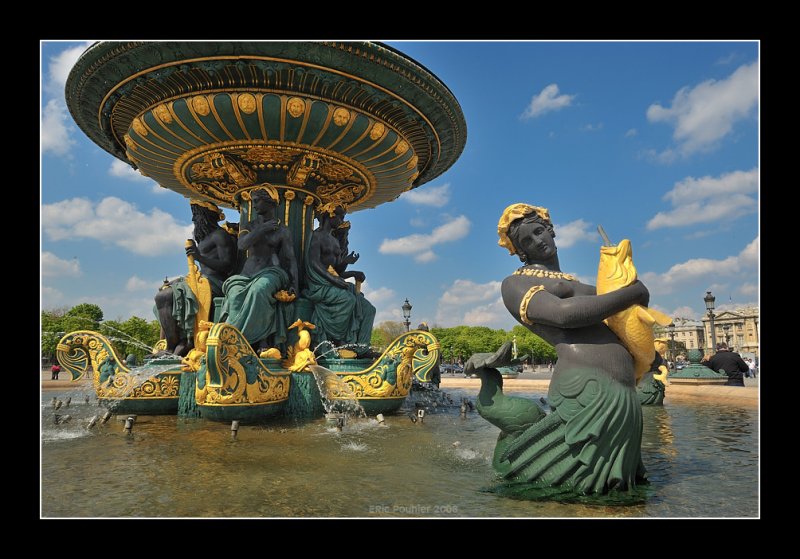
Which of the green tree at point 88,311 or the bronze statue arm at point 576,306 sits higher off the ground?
the bronze statue arm at point 576,306

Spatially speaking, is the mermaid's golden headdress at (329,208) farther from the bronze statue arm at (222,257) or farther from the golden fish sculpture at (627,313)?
the golden fish sculpture at (627,313)

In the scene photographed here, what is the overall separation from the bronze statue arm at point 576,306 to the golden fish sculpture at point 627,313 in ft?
0.23

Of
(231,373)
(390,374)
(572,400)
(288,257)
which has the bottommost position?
(390,374)

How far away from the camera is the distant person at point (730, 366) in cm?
1112

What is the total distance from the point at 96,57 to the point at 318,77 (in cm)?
305

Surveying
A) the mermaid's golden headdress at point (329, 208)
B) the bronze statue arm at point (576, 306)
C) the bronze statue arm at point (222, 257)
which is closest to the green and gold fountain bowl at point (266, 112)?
the mermaid's golden headdress at point (329, 208)

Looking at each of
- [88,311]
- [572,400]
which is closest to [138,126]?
[572,400]

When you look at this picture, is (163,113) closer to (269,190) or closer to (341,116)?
(269,190)

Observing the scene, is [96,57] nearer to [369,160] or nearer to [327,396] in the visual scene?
[369,160]

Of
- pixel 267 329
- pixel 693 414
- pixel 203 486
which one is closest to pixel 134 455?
pixel 203 486

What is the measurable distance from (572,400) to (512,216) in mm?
1361

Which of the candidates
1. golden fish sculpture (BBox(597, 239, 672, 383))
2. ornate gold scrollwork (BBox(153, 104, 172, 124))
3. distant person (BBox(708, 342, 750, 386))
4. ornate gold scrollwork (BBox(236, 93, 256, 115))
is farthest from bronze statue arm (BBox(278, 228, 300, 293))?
distant person (BBox(708, 342, 750, 386))

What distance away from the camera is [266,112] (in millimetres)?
6781

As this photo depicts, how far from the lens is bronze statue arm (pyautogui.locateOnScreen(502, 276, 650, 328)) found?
2852 mm
